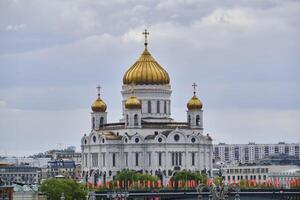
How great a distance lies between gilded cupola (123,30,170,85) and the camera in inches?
7490

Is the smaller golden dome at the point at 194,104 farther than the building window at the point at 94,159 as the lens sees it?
Yes

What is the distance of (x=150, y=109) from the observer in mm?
189250

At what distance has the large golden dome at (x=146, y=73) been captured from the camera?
190250 millimetres

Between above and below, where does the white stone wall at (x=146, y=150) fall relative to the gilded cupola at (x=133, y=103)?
below

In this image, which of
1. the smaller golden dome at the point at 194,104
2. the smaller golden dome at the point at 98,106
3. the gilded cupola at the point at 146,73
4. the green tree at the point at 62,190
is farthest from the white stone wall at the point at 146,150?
the green tree at the point at 62,190

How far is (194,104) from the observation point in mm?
191750

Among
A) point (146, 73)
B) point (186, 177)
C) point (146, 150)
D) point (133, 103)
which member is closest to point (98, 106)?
point (146, 73)

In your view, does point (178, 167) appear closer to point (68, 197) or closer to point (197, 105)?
point (197, 105)

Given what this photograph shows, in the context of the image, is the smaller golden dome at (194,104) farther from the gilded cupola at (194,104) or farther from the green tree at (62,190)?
the green tree at (62,190)

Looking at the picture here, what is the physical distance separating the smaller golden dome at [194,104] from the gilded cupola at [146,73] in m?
3.39

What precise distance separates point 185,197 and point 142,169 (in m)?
20.9

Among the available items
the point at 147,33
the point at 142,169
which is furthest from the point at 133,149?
the point at 147,33

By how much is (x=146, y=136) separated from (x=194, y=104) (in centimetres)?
896

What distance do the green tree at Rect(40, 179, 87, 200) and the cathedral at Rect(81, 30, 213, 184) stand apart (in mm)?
31537
